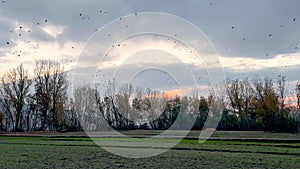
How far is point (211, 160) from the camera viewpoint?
1409cm

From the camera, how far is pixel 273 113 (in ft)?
172

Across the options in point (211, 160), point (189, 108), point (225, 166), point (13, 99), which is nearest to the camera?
point (225, 166)

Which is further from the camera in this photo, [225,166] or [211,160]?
[211,160]

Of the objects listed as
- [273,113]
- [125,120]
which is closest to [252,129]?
[273,113]

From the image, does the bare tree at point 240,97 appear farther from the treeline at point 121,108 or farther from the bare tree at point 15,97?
the bare tree at point 15,97

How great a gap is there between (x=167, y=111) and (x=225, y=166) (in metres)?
41.0

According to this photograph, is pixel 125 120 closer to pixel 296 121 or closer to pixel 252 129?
pixel 252 129

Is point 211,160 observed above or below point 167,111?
below

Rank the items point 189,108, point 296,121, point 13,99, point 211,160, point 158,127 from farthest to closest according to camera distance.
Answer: point 13,99 → point 189,108 → point 158,127 → point 296,121 → point 211,160

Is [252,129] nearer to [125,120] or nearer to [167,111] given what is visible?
[167,111]

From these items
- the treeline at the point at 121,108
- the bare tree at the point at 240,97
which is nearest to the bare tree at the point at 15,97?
the treeline at the point at 121,108

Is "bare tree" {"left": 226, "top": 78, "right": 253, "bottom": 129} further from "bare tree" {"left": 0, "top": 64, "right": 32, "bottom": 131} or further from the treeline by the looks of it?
"bare tree" {"left": 0, "top": 64, "right": 32, "bottom": 131}

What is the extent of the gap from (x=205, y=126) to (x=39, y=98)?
2821 centimetres

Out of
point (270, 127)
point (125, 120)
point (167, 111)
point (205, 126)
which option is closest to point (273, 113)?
point (270, 127)
